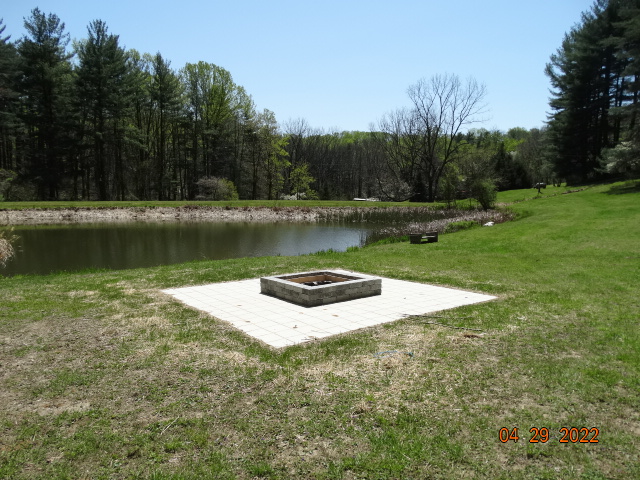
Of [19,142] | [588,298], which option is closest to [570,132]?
[588,298]

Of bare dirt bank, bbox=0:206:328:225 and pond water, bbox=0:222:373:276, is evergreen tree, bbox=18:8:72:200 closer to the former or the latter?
bare dirt bank, bbox=0:206:328:225

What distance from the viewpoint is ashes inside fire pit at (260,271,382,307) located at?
6752 millimetres

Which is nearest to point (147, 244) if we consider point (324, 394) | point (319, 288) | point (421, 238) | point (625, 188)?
point (421, 238)

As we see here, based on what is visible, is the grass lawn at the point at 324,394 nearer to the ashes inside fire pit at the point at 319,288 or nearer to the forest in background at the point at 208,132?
the ashes inside fire pit at the point at 319,288

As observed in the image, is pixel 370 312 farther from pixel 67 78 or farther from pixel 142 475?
pixel 67 78

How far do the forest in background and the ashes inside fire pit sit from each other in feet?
67.4

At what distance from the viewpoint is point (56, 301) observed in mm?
7043

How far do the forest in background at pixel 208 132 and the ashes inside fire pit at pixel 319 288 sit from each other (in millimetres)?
20532

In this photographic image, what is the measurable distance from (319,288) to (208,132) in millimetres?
38022

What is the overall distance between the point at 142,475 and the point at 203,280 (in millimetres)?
6630

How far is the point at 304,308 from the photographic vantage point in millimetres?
6609

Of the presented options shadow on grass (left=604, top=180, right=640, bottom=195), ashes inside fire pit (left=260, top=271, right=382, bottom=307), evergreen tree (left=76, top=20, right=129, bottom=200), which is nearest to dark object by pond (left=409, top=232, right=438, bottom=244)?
ashes inside fire pit (left=260, top=271, right=382, bottom=307)

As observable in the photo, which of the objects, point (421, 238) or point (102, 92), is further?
point (102, 92)

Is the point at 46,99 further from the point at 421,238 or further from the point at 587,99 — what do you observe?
the point at 587,99
